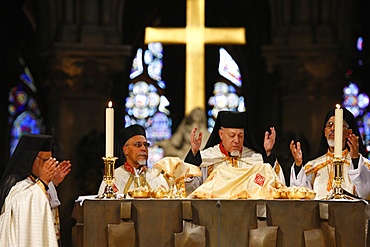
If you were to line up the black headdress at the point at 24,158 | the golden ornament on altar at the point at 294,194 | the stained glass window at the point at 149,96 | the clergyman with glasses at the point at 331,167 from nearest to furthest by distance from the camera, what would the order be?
the golden ornament on altar at the point at 294,194 < the black headdress at the point at 24,158 < the clergyman with glasses at the point at 331,167 < the stained glass window at the point at 149,96

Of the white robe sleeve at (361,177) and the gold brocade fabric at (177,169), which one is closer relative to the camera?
the gold brocade fabric at (177,169)

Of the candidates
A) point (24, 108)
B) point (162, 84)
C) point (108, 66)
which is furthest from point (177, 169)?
point (24, 108)

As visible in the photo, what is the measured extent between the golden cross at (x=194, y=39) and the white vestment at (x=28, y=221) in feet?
11.5

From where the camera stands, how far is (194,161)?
406 inches

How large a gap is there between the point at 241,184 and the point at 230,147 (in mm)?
980

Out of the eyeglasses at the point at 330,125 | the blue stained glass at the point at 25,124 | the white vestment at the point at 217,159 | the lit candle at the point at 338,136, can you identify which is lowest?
the white vestment at the point at 217,159

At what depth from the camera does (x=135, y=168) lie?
10734 mm

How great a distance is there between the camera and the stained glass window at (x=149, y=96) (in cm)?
2486

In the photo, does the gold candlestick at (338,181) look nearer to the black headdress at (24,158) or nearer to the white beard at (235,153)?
the white beard at (235,153)

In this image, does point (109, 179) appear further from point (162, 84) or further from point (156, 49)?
point (156, 49)

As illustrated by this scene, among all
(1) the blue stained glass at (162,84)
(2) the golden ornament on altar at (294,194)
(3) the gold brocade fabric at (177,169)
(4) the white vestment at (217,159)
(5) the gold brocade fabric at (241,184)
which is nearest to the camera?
(2) the golden ornament on altar at (294,194)

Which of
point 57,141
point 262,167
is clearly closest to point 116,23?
point 57,141

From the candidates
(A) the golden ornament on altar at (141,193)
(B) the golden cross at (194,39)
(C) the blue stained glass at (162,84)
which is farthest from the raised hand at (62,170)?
(C) the blue stained glass at (162,84)

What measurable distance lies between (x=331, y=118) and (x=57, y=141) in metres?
9.47
